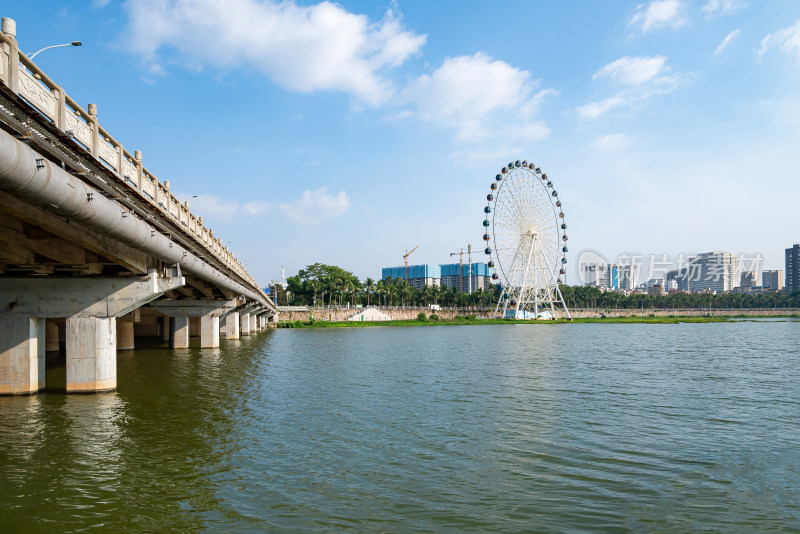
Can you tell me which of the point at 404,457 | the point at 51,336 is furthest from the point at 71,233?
the point at 51,336

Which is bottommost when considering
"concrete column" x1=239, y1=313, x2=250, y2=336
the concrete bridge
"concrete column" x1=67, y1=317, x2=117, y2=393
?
"concrete column" x1=239, y1=313, x2=250, y2=336

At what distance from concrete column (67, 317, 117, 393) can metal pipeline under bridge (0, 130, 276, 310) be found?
163 inches

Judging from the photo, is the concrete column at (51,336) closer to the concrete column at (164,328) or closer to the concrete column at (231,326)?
the concrete column at (164,328)

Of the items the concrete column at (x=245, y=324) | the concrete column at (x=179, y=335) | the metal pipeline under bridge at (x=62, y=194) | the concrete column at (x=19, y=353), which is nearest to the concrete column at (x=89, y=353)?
the concrete column at (x=19, y=353)

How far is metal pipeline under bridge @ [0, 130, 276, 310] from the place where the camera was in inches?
444

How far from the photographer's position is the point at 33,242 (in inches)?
783

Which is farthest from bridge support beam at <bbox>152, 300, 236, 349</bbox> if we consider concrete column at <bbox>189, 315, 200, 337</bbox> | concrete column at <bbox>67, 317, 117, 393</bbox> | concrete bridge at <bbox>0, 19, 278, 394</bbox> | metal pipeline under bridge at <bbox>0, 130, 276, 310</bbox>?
metal pipeline under bridge at <bbox>0, 130, 276, 310</bbox>

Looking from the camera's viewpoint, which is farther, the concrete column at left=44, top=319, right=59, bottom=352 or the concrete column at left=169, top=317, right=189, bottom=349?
the concrete column at left=169, top=317, right=189, bottom=349

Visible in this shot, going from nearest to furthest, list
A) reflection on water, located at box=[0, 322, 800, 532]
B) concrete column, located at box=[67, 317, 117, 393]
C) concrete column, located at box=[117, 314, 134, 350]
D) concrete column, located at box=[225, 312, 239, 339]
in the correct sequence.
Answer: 1. reflection on water, located at box=[0, 322, 800, 532]
2. concrete column, located at box=[67, 317, 117, 393]
3. concrete column, located at box=[117, 314, 134, 350]
4. concrete column, located at box=[225, 312, 239, 339]

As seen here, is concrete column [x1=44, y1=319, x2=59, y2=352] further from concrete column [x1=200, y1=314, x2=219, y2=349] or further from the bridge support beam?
concrete column [x1=200, y1=314, x2=219, y2=349]

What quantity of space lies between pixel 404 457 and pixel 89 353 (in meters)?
15.7

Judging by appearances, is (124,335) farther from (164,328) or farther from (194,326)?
(194,326)

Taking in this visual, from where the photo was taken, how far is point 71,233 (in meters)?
18.9

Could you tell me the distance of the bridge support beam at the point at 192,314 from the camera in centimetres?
5231
